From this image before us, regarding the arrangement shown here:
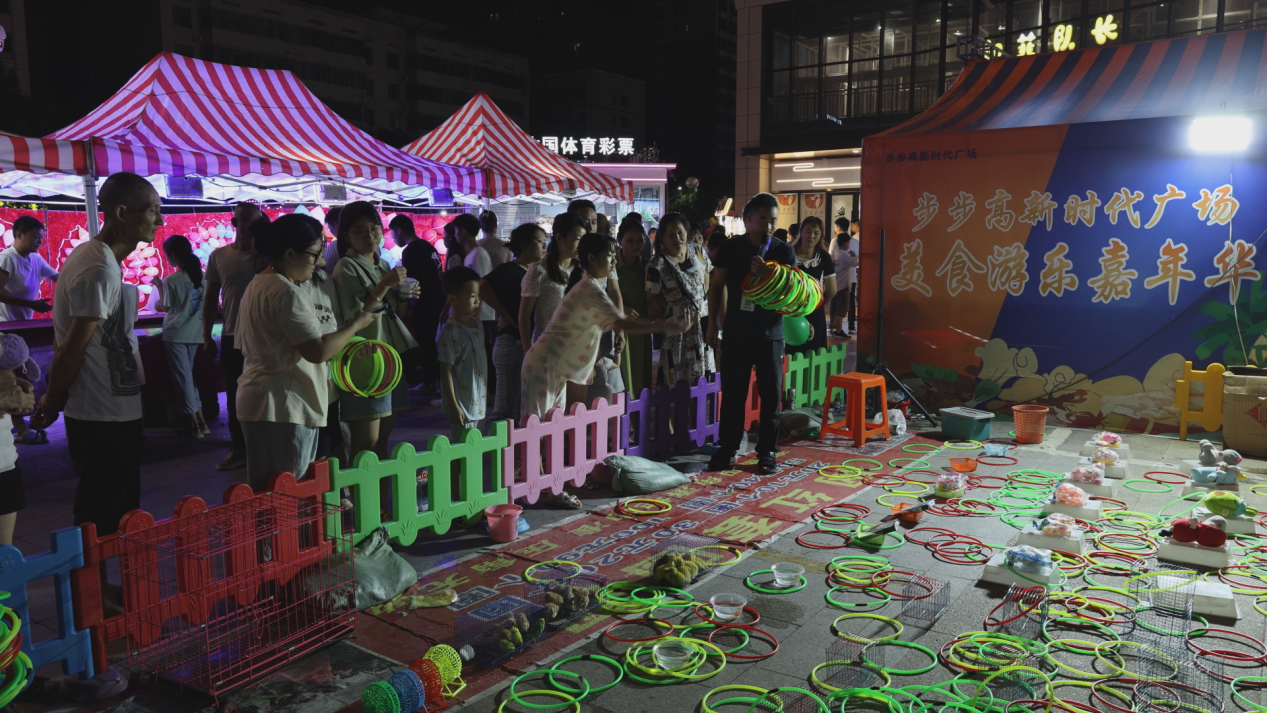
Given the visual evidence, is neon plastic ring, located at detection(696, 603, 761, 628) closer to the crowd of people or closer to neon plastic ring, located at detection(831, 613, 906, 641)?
neon plastic ring, located at detection(831, 613, 906, 641)

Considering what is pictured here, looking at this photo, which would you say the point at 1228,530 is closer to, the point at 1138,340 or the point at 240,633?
the point at 1138,340

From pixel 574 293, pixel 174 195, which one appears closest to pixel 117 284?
pixel 574 293

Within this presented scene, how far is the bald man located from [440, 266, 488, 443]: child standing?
178 centimetres

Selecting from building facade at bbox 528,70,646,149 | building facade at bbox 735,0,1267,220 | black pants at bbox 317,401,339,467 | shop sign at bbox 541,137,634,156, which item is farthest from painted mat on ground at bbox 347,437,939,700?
building facade at bbox 528,70,646,149

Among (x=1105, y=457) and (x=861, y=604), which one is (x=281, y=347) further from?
(x=1105, y=457)

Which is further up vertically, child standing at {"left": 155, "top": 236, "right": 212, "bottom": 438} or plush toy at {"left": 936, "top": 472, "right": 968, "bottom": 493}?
child standing at {"left": 155, "top": 236, "right": 212, "bottom": 438}

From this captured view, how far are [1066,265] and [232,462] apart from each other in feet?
24.8

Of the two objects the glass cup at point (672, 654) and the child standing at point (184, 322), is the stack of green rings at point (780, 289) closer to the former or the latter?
the glass cup at point (672, 654)

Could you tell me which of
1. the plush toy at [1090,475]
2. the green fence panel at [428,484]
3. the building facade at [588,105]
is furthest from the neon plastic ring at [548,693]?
the building facade at [588,105]

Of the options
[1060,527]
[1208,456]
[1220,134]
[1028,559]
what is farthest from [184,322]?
[1220,134]

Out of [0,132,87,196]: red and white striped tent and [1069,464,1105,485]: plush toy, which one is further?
[0,132,87,196]: red and white striped tent

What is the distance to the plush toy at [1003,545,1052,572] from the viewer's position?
13.1 ft

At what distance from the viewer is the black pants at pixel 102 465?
3.46 m

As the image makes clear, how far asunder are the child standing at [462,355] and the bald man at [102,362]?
1.78 meters
